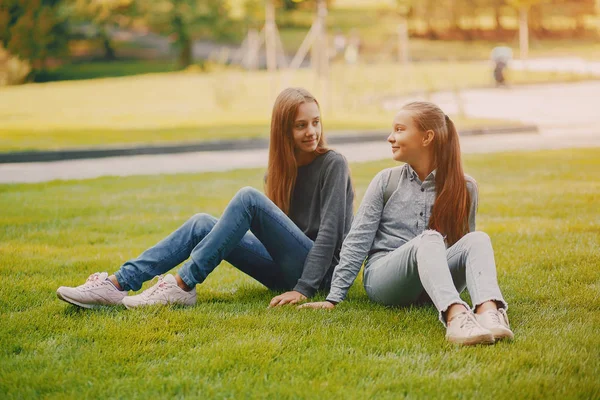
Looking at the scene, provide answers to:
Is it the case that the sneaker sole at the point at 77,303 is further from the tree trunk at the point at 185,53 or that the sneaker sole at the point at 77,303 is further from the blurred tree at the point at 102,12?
the tree trunk at the point at 185,53

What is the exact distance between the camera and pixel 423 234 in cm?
396

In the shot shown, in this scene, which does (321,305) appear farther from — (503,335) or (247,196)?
(503,335)

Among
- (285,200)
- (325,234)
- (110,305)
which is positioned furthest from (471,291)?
(110,305)

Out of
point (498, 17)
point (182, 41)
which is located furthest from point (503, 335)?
point (498, 17)

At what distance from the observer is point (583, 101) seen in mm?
22375

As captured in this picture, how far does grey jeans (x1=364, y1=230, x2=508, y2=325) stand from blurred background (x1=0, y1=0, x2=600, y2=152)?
9897mm

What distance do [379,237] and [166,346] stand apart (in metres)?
1.32

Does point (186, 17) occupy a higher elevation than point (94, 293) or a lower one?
higher

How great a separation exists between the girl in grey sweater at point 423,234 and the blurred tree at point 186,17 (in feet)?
110

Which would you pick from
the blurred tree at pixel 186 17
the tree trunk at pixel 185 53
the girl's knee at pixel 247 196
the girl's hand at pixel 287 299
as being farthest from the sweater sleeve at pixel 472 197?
the tree trunk at pixel 185 53

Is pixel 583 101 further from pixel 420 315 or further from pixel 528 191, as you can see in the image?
pixel 420 315

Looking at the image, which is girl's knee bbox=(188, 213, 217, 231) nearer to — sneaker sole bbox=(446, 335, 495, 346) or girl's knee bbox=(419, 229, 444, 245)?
girl's knee bbox=(419, 229, 444, 245)

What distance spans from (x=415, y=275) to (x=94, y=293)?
5.49ft

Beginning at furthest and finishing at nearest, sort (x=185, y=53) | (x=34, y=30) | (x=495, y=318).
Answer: (x=185, y=53), (x=34, y=30), (x=495, y=318)
